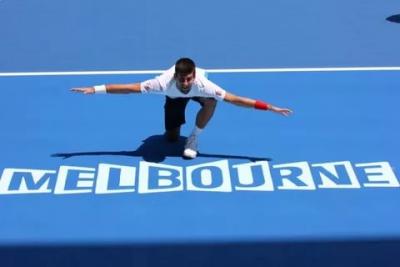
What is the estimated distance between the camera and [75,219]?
7055mm

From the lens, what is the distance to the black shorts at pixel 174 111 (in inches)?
329

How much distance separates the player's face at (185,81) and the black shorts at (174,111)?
0.52 metres

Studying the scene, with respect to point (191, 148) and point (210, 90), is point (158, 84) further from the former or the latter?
point (191, 148)

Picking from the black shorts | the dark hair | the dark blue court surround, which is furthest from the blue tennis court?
the dark hair

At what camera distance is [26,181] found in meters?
7.76

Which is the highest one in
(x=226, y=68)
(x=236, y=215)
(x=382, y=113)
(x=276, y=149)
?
(x=226, y=68)

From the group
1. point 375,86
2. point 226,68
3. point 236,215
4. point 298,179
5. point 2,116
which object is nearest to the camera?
point 236,215

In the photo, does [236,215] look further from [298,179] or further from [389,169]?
[389,169]

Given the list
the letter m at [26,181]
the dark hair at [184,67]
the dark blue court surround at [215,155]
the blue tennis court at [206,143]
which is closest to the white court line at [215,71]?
the blue tennis court at [206,143]

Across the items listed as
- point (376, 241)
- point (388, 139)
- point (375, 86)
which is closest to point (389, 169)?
point (388, 139)

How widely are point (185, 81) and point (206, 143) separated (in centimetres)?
132

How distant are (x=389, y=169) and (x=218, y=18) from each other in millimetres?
5835

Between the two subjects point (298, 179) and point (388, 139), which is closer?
point (298, 179)

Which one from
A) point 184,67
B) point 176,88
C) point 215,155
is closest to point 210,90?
point 176,88
